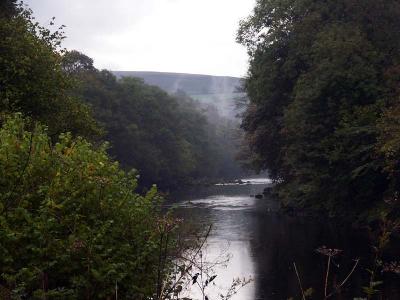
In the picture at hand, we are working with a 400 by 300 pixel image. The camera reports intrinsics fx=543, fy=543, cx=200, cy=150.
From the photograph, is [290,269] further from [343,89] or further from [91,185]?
[343,89]

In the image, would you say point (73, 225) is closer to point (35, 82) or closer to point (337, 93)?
point (35, 82)

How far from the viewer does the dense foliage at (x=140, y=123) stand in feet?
228

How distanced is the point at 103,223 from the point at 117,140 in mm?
61009

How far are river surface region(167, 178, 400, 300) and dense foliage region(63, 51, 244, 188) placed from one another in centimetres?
3238

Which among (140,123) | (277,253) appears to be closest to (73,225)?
(277,253)

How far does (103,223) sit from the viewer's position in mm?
11203

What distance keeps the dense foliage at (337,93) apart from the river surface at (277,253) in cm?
273

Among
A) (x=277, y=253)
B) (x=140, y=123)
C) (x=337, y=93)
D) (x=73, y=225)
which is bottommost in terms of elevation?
(x=277, y=253)

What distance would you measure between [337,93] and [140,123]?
48.9m

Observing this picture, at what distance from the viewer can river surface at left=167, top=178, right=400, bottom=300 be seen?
1817 centimetres

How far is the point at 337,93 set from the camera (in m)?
32.3

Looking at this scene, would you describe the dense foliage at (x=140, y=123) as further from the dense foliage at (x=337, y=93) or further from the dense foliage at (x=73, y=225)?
the dense foliage at (x=73, y=225)

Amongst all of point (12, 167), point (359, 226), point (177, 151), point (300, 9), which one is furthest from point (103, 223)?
point (177, 151)

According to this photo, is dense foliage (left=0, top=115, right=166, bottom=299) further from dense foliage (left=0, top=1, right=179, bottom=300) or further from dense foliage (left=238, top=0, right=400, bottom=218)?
dense foliage (left=238, top=0, right=400, bottom=218)
